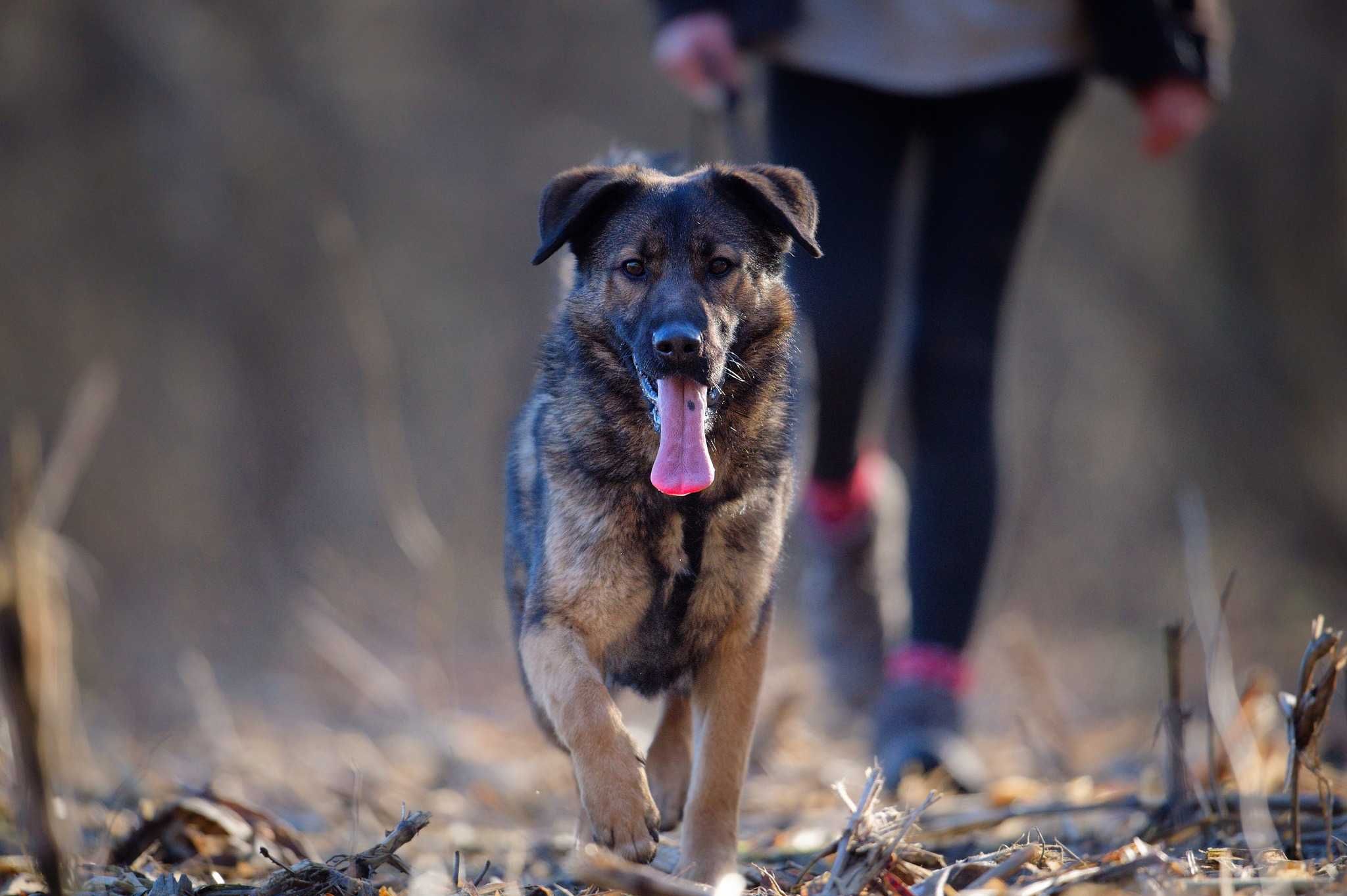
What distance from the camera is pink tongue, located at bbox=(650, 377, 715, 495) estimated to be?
3.11 m

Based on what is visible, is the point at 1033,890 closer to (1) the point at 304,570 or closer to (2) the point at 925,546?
(2) the point at 925,546

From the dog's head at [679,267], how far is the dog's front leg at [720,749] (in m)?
0.48

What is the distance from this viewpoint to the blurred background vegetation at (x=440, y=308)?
11.0 metres

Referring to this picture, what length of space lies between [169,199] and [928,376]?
10.1m

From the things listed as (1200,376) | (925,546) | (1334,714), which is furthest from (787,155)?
(1200,376)

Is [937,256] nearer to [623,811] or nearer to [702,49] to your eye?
[702,49]

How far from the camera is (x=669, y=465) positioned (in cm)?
313

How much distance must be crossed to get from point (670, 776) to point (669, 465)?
3.40 ft

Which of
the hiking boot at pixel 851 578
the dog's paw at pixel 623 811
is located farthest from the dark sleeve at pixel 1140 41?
the dog's paw at pixel 623 811

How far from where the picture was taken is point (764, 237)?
354 cm

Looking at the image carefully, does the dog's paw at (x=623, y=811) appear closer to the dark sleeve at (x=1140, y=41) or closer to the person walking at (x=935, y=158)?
the person walking at (x=935, y=158)

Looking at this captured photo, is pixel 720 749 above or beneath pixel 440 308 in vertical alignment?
beneath

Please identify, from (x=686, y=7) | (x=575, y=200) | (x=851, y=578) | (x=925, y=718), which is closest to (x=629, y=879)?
(x=575, y=200)

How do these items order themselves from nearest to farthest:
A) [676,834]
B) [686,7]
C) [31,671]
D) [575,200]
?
[31,671] → [575,200] → [676,834] → [686,7]
